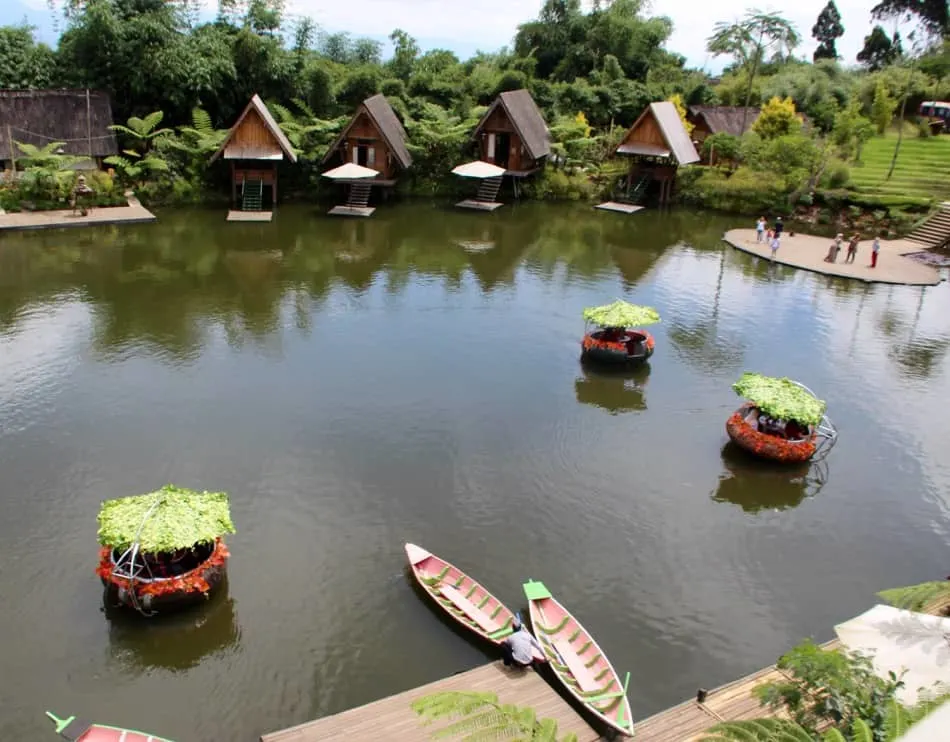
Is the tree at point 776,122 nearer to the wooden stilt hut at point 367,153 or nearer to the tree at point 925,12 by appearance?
the wooden stilt hut at point 367,153

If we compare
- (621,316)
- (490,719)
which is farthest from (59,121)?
(490,719)

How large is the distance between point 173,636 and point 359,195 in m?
34.7

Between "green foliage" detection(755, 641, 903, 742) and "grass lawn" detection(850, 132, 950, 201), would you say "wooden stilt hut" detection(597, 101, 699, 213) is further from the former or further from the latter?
"green foliage" detection(755, 641, 903, 742)

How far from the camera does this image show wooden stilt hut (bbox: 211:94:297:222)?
4259cm

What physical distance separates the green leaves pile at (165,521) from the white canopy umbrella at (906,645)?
10760mm

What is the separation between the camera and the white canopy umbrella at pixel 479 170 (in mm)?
46375

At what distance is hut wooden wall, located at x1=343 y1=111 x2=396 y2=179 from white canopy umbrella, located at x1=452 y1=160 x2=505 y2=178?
12.8 ft

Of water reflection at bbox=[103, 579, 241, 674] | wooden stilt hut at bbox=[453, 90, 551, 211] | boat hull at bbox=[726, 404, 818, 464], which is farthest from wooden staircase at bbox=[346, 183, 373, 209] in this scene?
water reflection at bbox=[103, 579, 241, 674]

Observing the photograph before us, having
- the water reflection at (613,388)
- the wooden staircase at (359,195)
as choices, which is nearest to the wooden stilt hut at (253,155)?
the wooden staircase at (359,195)

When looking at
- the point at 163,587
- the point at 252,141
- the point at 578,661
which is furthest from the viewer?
the point at 252,141

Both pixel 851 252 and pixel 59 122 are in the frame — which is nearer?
pixel 851 252

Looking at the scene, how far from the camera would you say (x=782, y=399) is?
2066 centimetres

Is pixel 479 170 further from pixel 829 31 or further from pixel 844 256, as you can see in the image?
pixel 829 31

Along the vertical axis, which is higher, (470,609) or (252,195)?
(252,195)
